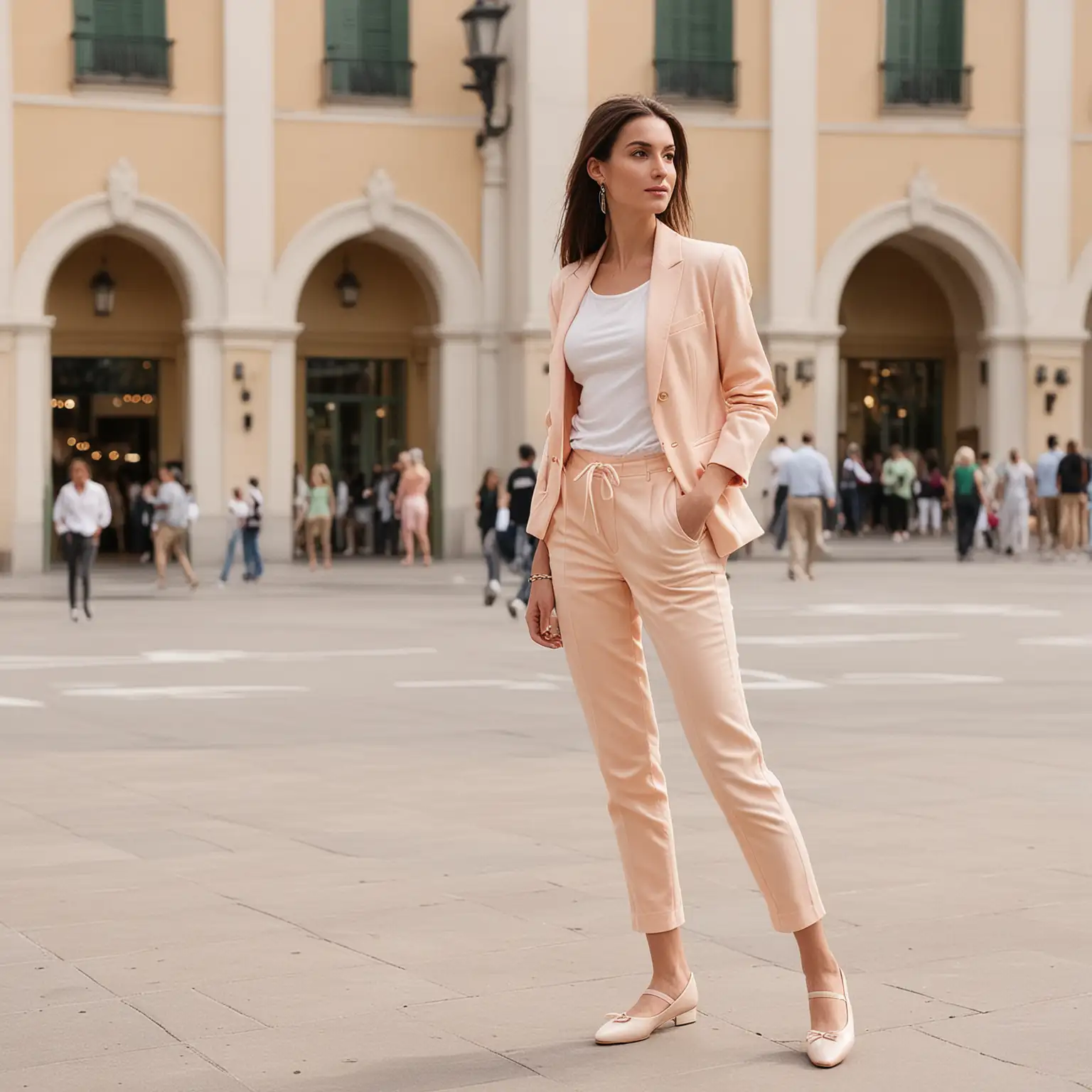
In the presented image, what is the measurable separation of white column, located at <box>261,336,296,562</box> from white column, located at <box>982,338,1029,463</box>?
1073 centimetres

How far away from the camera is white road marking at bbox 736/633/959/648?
16.2 m

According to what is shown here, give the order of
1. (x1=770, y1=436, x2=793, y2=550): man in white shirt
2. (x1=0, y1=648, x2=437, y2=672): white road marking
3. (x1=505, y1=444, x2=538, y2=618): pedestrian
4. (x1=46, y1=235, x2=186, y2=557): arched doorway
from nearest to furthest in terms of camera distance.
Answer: (x1=0, y1=648, x2=437, y2=672): white road marking
(x1=505, y1=444, x2=538, y2=618): pedestrian
(x1=770, y1=436, x2=793, y2=550): man in white shirt
(x1=46, y1=235, x2=186, y2=557): arched doorway

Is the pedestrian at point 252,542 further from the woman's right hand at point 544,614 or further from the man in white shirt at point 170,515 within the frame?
the woman's right hand at point 544,614

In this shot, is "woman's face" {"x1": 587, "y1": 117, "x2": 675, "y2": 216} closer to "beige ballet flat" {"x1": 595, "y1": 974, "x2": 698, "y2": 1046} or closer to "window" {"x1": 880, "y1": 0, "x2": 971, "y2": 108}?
"beige ballet flat" {"x1": 595, "y1": 974, "x2": 698, "y2": 1046}

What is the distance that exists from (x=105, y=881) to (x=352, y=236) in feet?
79.9

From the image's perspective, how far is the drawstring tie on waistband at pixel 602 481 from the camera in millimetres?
4707

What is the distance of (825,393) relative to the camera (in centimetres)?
3139

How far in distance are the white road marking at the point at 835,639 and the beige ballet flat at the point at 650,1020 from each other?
11130 mm

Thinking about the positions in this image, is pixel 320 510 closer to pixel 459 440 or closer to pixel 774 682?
pixel 459 440

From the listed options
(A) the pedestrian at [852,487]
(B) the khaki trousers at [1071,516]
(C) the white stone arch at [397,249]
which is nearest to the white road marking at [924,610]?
(B) the khaki trousers at [1071,516]

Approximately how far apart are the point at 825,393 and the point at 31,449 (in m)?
11.5

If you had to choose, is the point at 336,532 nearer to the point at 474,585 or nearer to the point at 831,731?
the point at 474,585

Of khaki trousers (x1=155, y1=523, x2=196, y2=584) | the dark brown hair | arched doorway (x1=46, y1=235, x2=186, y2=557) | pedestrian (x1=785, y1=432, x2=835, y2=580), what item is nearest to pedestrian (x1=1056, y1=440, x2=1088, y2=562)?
pedestrian (x1=785, y1=432, x2=835, y2=580)

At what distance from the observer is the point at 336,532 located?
1330 inches
